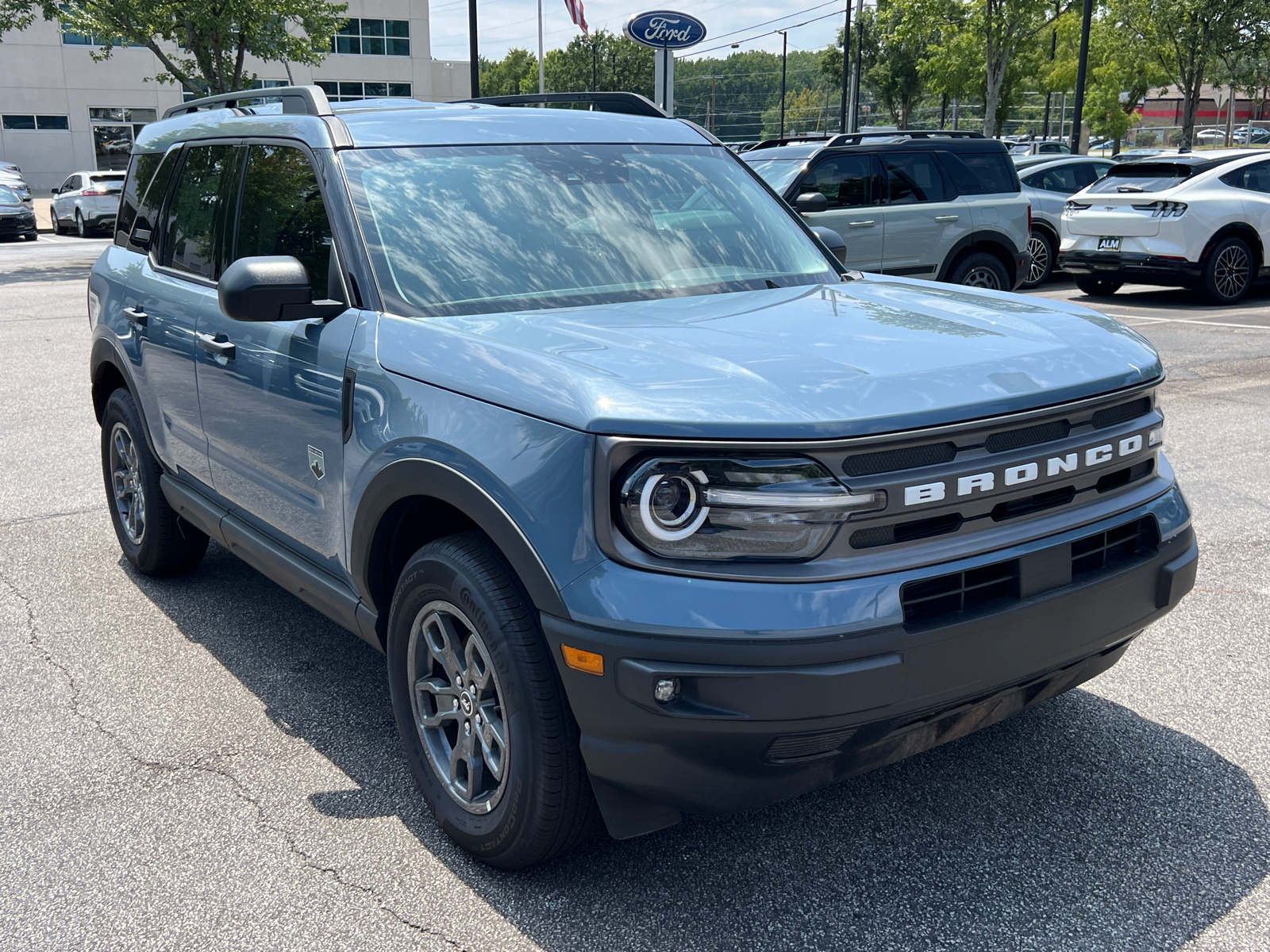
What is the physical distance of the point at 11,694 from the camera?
3.98 m

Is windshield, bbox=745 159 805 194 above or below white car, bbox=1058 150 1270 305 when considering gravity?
above

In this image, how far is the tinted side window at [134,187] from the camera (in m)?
4.98

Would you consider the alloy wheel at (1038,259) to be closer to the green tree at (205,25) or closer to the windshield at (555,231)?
the windshield at (555,231)

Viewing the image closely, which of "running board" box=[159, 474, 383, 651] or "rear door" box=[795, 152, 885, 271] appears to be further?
"rear door" box=[795, 152, 885, 271]

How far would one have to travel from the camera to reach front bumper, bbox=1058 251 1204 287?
13.1m

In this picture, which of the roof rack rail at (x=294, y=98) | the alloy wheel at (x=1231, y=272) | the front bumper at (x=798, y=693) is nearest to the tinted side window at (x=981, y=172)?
the alloy wheel at (x=1231, y=272)

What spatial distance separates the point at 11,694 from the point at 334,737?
123 centimetres

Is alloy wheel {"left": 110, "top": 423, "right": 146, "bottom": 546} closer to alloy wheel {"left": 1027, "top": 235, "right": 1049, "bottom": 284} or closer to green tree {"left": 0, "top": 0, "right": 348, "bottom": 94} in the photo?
alloy wheel {"left": 1027, "top": 235, "right": 1049, "bottom": 284}

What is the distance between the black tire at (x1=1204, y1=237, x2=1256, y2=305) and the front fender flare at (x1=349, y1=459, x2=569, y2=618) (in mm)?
12467

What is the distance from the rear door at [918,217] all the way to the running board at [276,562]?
8753mm

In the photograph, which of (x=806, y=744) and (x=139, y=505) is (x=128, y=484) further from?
(x=806, y=744)

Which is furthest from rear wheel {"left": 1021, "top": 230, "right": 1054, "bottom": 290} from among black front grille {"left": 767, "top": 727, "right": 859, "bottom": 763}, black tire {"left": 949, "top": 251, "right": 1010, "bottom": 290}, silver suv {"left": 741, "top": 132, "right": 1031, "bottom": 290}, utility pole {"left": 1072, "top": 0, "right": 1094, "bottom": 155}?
black front grille {"left": 767, "top": 727, "right": 859, "bottom": 763}

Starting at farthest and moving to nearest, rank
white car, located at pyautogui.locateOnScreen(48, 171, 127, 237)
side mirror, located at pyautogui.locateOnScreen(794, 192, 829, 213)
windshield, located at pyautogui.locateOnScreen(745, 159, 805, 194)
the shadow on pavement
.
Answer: white car, located at pyautogui.locateOnScreen(48, 171, 127, 237), windshield, located at pyautogui.locateOnScreen(745, 159, 805, 194), side mirror, located at pyautogui.locateOnScreen(794, 192, 829, 213), the shadow on pavement

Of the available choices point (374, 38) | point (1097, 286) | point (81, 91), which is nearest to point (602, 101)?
point (1097, 286)
